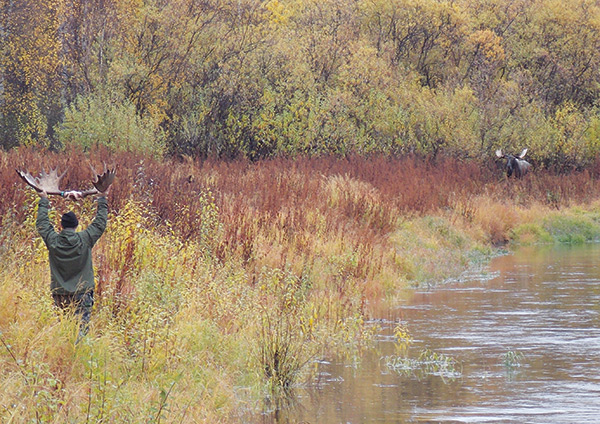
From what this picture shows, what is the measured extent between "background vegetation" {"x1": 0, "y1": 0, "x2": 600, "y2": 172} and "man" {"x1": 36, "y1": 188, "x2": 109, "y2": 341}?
655 inches

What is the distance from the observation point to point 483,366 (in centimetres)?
1276

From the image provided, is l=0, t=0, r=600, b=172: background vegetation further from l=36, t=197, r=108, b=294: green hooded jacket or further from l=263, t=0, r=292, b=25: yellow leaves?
l=36, t=197, r=108, b=294: green hooded jacket

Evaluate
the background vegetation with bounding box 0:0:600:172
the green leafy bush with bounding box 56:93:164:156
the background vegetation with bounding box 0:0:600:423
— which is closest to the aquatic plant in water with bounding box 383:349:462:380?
the background vegetation with bounding box 0:0:600:423

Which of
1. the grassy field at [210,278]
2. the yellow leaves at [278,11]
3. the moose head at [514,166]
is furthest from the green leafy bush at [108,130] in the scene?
the yellow leaves at [278,11]

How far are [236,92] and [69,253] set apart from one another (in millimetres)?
24369

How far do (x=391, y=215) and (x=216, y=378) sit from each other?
Result: 47.7ft

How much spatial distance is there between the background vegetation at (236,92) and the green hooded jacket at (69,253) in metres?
16.7

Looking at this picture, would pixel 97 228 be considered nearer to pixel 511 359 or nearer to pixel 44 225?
pixel 44 225

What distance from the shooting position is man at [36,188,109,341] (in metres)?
10.0

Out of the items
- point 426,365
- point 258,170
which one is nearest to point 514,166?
point 258,170

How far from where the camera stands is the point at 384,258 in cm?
2050

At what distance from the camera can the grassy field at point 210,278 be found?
30.4 feet

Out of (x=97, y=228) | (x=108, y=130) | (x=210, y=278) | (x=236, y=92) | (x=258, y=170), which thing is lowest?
(x=236, y=92)

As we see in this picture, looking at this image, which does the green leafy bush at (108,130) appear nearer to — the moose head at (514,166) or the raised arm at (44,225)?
the moose head at (514,166)
